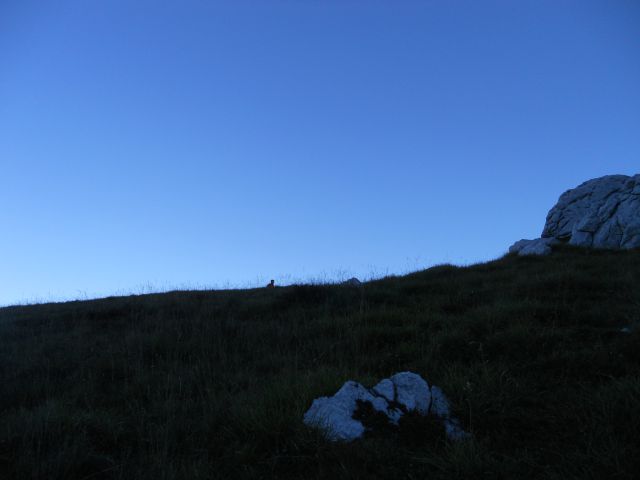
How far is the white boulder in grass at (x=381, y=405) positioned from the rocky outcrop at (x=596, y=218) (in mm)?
12715

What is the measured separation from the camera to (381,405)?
3904mm

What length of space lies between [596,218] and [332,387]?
15.6 meters

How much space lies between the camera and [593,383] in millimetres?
4207

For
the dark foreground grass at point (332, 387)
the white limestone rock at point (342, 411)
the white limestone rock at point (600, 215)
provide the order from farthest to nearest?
the white limestone rock at point (600, 215) → the white limestone rock at point (342, 411) → the dark foreground grass at point (332, 387)

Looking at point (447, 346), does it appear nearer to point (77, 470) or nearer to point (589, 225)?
point (77, 470)

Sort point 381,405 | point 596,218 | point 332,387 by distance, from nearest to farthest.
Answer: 1. point 381,405
2. point 332,387
3. point 596,218

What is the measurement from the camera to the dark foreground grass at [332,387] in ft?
10.8

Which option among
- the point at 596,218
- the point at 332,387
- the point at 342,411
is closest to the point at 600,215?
the point at 596,218

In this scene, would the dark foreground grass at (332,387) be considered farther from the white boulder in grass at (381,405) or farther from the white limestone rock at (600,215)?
the white limestone rock at (600,215)

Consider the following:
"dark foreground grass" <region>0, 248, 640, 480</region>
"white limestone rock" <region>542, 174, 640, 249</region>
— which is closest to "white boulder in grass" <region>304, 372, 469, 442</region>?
"dark foreground grass" <region>0, 248, 640, 480</region>

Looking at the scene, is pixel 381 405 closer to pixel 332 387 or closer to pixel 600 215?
pixel 332 387

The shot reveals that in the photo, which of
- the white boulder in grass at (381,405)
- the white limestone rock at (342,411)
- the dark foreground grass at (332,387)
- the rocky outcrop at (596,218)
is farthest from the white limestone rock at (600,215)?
the white limestone rock at (342,411)

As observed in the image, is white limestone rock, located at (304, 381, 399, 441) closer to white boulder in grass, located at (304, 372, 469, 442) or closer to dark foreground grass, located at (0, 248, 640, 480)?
white boulder in grass, located at (304, 372, 469, 442)

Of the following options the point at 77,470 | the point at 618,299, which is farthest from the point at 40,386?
the point at 618,299
